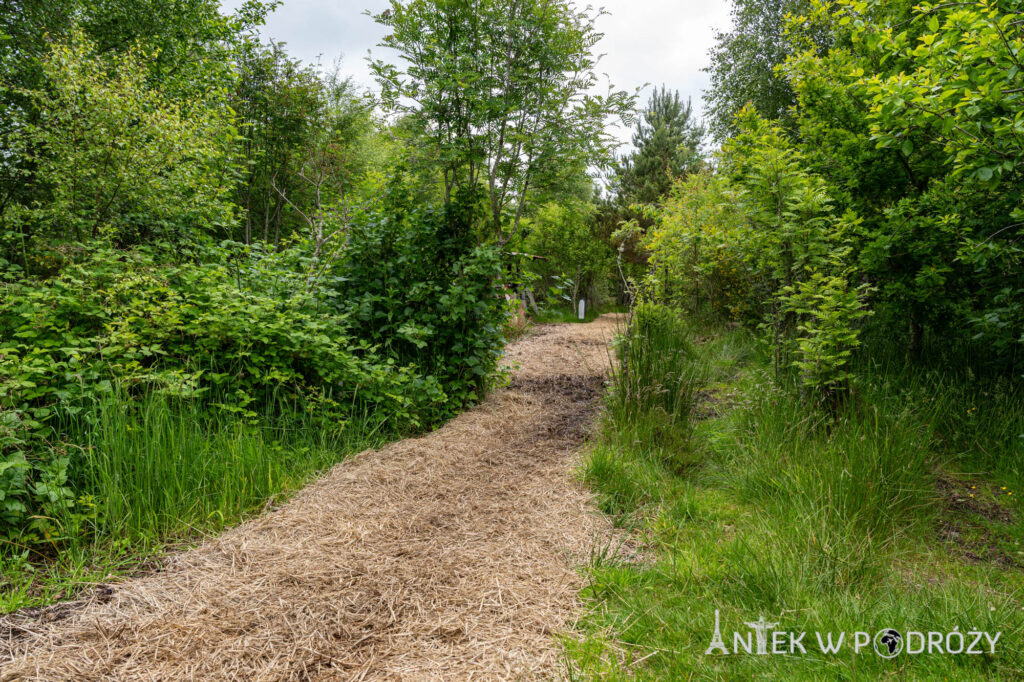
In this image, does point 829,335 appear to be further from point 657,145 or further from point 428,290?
point 657,145

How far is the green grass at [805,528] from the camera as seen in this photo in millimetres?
1580

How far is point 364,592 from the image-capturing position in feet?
6.54

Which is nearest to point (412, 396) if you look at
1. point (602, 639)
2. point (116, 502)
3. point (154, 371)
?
point (154, 371)

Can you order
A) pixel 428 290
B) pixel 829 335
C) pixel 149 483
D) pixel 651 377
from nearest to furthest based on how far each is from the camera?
pixel 149 483 < pixel 829 335 < pixel 651 377 < pixel 428 290

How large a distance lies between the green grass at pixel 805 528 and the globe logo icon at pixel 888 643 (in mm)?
21

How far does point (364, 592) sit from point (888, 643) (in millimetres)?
1912

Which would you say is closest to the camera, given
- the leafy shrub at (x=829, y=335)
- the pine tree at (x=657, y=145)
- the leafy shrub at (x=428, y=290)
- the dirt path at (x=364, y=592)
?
the dirt path at (x=364, y=592)

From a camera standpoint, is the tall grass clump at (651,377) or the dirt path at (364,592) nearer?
the dirt path at (364,592)

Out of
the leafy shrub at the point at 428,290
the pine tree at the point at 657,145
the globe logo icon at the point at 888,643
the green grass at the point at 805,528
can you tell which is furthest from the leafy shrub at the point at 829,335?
the pine tree at the point at 657,145

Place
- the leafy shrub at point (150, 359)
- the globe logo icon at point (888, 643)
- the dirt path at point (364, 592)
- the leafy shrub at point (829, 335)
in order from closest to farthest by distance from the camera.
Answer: the globe logo icon at point (888, 643) < the dirt path at point (364, 592) < the leafy shrub at point (150, 359) < the leafy shrub at point (829, 335)

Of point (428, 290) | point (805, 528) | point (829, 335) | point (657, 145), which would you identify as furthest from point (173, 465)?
point (657, 145)

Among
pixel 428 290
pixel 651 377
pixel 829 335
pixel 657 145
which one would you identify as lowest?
pixel 651 377

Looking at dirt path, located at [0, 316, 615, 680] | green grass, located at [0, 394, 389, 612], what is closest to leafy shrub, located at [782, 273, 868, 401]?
dirt path, located at [0, 316, 615, 680]

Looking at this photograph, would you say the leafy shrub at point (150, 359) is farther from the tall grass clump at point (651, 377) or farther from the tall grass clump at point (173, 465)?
the tall grass clump at point (651, 377)
